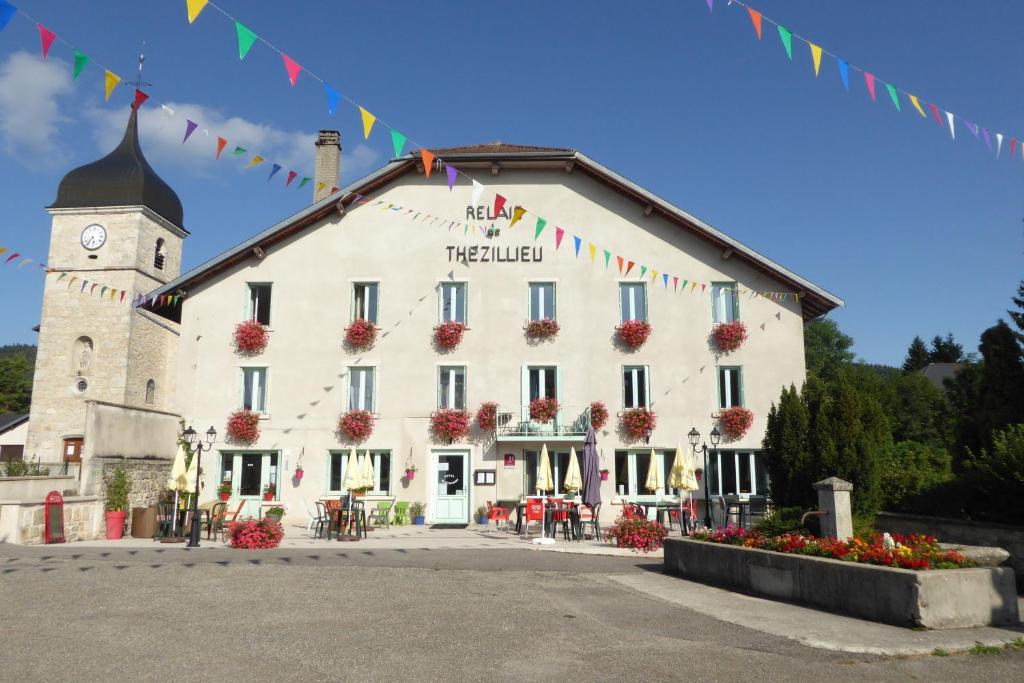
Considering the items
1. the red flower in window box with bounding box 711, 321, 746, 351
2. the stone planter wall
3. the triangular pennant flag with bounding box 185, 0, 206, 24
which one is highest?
the triangular pennant flag with bounding box 185, 0, 206, 24

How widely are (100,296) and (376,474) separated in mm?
19675

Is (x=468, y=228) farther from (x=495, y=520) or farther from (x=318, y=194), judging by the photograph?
(x=495, y=520)

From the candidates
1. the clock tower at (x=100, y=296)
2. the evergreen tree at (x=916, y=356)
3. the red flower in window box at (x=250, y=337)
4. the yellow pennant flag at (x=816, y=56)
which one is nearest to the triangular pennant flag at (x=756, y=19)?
the yellow pennant flag at (x=816, y=56)

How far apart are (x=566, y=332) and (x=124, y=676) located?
1678 centimetres

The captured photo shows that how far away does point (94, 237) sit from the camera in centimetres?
3444

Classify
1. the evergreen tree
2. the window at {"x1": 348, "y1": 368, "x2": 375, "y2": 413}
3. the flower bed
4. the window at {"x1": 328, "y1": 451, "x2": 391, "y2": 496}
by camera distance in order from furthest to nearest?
the evergreen tree → the window at {"x1": 348, "y1": 368, "x2": 375, "y2": 413} → the window at {"x1": 328, "y1": 451, "x2": 391, "y2": 496} → the flower bed

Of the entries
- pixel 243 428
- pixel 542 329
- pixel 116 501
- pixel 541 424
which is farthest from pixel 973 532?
pixel 243 428

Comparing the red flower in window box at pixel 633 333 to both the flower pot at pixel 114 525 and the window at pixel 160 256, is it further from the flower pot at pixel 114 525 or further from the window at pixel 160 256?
the window at pixel 160 256

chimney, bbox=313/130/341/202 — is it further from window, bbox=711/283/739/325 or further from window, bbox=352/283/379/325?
window, bbox=711/283/739/325

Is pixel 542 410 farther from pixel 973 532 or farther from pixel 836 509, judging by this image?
pixel 973 532

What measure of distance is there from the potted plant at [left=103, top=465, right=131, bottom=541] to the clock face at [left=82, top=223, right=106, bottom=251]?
66.6 feet

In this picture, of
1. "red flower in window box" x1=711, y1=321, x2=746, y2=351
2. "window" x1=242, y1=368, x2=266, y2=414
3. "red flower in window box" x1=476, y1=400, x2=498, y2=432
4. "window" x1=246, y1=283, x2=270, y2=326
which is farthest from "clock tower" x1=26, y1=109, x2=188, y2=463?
"red flower in window box" x1=711, y1=321, x2=746, y2=351

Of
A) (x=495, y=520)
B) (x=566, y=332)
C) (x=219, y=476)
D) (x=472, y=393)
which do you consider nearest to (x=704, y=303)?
(x=566, y=332)

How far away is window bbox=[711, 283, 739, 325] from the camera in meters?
21.7
